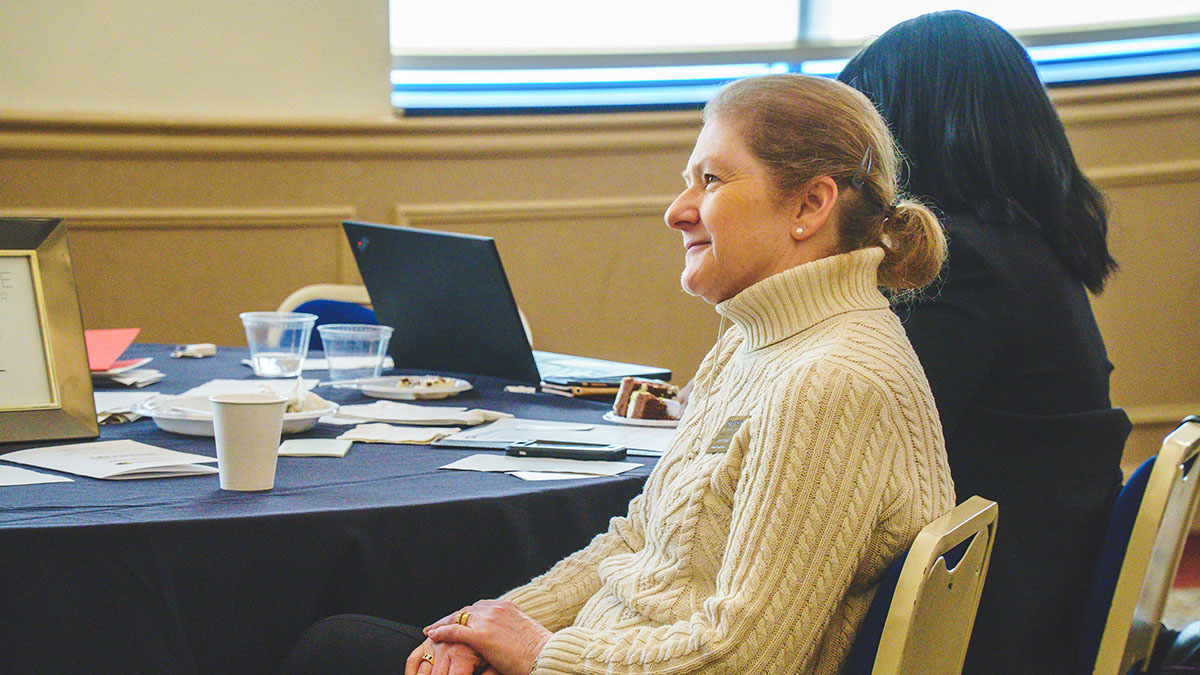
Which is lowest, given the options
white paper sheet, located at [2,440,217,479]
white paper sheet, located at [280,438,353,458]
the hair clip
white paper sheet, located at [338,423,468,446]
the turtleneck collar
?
white paper sheet, located at [338,423,468,446]

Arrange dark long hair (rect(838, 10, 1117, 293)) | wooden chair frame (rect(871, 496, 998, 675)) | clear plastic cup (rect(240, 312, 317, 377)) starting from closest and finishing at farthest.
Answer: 1. wooden chair frame (rect(871, 496, 998, 675))
2. dark long hair (rect(838, 10, 1117, 293))
3. clear plastic cup (rect(240, 312, 317, 377))

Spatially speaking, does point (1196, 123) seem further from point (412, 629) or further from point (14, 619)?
point (14, 619)

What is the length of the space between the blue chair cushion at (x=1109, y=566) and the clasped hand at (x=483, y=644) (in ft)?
2.11

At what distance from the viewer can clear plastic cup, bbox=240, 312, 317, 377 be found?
6.23 feet

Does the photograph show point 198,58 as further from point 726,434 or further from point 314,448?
point 726,434

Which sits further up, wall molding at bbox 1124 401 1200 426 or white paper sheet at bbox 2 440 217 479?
white paper sheet at bbox 2 440 217 479

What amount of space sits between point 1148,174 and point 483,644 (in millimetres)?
3500

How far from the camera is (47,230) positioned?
61.1 inches

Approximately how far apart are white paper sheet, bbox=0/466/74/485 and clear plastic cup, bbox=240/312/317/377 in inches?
26.0

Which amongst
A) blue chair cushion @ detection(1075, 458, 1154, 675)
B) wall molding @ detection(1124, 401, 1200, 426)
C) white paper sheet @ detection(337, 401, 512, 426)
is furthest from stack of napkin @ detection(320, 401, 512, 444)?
wall molding @ detection(1124, 401, 1200, 426)

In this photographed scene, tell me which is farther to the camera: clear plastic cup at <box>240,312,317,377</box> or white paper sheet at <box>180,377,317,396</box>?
clear plastic cup at <box>240,312,317,377</box>

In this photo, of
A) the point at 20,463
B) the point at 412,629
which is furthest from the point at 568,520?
the point at 20,463

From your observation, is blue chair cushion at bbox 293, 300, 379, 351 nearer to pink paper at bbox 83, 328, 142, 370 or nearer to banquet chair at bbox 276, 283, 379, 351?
banquet chair at bbox 276, 283, 379, 351

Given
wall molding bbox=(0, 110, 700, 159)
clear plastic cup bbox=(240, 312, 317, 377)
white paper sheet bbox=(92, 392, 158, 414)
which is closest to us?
white paper sheet bbox=(92, 392, 158, 414)
